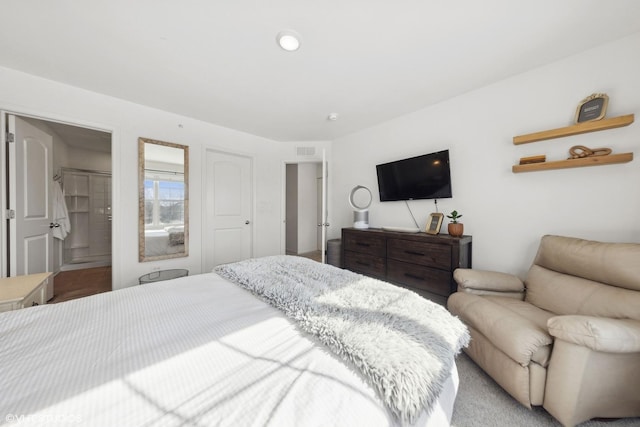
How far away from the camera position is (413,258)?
237cm

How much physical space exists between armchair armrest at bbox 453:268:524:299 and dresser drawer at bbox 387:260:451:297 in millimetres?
280

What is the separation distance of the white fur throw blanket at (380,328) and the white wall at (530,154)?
169cm

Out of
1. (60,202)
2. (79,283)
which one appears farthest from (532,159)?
(60,202)

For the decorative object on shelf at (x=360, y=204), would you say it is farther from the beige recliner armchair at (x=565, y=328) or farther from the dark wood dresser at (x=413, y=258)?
the beige recliner armchair at (x=565, y=328)

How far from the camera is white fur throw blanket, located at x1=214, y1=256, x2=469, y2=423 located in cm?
63

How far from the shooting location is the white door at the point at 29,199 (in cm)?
212

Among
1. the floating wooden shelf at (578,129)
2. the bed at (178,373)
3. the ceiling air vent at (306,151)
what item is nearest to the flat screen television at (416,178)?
the floating wooden shelf at (578,129)

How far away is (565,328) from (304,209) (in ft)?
15.0

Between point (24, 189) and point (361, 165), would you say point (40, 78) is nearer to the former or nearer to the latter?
point (24, 189)

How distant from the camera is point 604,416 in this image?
113cm

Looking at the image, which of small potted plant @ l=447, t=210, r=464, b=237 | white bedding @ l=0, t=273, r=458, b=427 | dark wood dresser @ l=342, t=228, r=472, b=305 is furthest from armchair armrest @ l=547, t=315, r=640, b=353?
small potted plant @ l=447, t=210, r=464, b=237

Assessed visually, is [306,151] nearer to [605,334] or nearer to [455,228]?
[455,228]

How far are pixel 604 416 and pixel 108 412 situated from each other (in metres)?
2.12

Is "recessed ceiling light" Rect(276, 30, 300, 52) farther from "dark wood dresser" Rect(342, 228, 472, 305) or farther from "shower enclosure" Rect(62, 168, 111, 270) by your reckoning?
"shower enclosure" Rect(62, 168, 111, 270)
